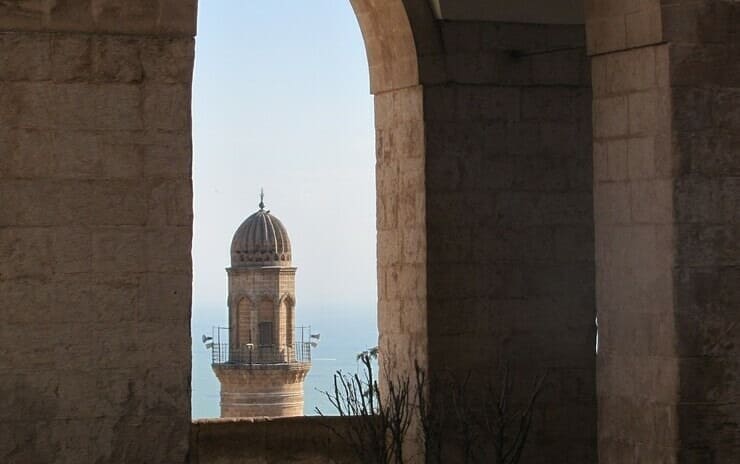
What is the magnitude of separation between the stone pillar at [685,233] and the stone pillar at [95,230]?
2.39 m

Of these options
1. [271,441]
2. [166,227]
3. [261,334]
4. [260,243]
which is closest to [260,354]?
[261,334]

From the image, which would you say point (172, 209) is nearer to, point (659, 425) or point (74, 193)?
point (74, 193)

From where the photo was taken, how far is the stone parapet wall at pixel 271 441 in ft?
42.3

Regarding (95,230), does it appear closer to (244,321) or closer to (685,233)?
(685,233)

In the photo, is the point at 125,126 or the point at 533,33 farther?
the point at 533,33

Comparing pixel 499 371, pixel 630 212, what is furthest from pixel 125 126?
pixel 499 371

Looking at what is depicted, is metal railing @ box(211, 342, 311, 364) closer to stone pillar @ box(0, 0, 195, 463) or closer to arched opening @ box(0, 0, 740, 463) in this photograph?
arched opening @ box(0, 0, 740, 463)

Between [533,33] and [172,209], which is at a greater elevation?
[533,33]

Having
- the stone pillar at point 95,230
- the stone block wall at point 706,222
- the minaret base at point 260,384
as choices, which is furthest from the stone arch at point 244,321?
the stone pillar at point 95,230

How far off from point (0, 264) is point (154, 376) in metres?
0.86

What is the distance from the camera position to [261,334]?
61.9 m

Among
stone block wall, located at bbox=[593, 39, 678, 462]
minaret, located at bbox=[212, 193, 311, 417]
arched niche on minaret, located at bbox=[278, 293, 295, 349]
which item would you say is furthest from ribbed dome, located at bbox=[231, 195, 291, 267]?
stone block wall, located at bbox=[593, 39, 678, 462]

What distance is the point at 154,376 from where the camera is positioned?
29.9 feet

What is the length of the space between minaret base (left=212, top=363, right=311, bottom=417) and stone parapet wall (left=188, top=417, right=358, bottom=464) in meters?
47.4
